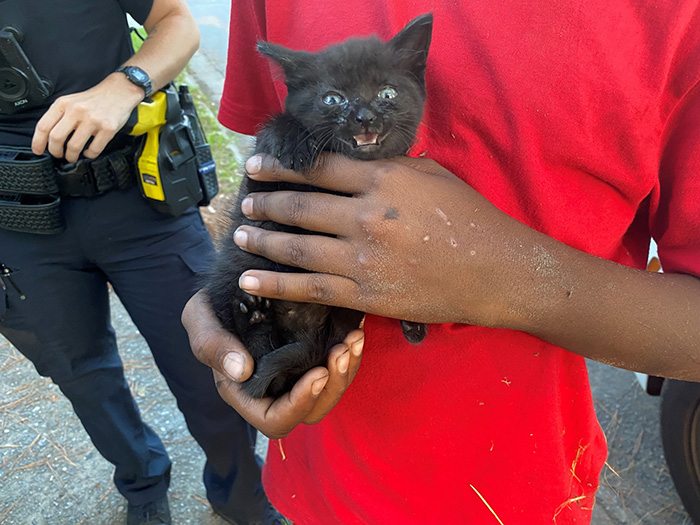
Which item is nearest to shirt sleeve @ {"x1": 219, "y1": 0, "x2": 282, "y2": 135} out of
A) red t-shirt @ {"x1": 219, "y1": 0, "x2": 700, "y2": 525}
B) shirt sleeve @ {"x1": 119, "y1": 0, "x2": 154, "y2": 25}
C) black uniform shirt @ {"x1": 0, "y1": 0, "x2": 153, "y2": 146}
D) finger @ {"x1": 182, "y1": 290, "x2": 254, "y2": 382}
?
red t-shirt @ {"x1": 219, "y1": 0, "x2": 700, "y2": 525}

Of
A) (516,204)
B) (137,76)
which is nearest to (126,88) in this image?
(137,76)


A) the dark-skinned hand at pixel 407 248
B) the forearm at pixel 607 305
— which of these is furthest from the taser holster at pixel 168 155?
the forearm at pixel 607 305

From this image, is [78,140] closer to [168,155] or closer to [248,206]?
[168,155]

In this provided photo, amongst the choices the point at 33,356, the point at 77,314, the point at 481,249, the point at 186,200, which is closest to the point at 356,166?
the point at 481,249

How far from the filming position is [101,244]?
2018mm

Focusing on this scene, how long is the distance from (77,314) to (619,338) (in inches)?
76.9

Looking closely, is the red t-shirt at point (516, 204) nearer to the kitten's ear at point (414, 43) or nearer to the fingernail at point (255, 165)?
the kitten's ear at point (414, 43)

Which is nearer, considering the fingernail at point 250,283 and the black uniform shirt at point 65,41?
the fingernail at point 250,283

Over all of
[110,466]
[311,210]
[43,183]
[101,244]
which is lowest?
[110,466]

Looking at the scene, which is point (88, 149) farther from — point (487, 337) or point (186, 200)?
point (487, 337)

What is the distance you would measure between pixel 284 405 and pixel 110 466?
222 cm

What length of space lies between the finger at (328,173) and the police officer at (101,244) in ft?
3.27

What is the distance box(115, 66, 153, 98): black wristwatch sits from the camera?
74.7 inches

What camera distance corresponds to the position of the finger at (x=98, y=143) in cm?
182
